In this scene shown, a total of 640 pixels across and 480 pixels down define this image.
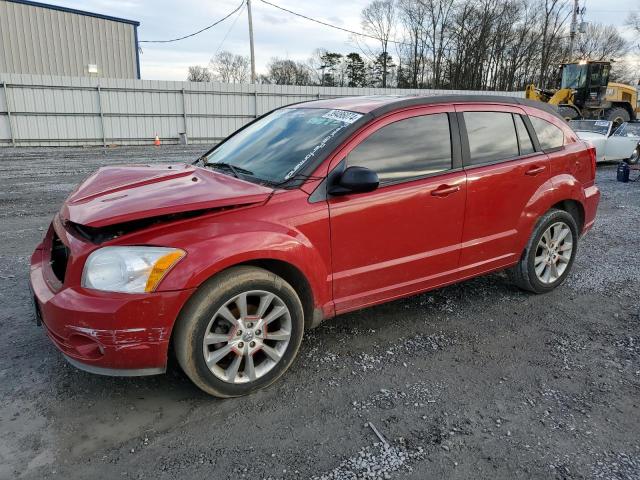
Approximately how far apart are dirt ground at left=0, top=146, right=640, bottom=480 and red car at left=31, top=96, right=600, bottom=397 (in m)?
0.31

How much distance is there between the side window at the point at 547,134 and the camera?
13.8ft

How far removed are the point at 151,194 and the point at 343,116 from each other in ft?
4.62

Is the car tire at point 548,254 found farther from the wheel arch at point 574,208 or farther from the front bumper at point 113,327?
the front bumper at point 113,327

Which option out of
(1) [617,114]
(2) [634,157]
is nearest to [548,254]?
(2) [634,157]

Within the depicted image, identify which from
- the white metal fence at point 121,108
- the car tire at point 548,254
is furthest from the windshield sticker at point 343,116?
the white metal fence at point 121,108

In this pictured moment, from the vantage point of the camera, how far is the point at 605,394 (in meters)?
2.90

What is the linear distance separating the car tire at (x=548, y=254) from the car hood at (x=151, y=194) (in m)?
2.48

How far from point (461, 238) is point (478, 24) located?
5391 cm

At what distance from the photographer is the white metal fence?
18089mm

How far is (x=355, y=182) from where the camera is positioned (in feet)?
9.58

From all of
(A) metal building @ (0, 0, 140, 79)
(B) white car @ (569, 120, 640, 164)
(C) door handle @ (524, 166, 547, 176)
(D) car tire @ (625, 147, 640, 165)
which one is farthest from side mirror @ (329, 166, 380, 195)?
(A) metal building @ (0, 0, 140, 79)

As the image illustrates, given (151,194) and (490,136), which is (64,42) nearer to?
(151,194)

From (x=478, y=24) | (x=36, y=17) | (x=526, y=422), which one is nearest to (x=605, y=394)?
(x=526, y=422)

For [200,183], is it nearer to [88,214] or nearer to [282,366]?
[88,214]
